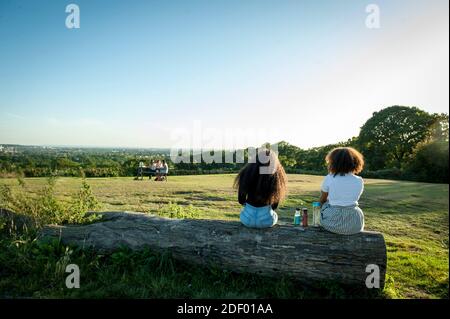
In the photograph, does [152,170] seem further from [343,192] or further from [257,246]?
[343,192]

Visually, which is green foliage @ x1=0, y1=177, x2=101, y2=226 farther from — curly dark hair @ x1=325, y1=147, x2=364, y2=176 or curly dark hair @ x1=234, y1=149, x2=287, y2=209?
curly dark hair @ x1=325, y1=147, x2=364, y2=176

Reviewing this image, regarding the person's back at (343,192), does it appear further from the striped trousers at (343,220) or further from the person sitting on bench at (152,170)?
the person sitting on bench at (152,170)

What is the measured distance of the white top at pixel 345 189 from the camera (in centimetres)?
505

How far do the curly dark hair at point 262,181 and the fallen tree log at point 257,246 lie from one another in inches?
20.3

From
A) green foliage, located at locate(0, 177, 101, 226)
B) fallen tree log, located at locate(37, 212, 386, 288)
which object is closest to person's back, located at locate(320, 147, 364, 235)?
fallen tree log, located at locate(37, 212, 386, 288)

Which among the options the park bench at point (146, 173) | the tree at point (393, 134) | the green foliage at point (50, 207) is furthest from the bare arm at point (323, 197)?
the tree at point (393, 134)

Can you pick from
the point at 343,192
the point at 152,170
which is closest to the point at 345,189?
the point at 343,192

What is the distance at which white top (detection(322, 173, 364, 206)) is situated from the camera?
5055 millimetres

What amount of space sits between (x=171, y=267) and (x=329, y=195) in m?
2.89

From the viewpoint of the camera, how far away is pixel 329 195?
5219 millimetres
